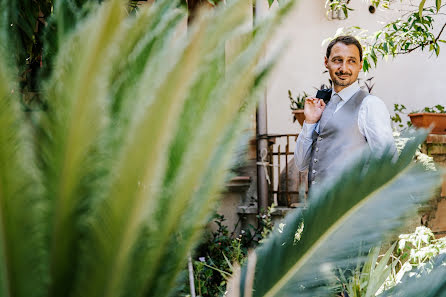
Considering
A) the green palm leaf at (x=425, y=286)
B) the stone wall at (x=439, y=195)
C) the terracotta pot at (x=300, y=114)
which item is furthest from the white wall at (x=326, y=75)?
the green palm leaf at (x=425, y=286)

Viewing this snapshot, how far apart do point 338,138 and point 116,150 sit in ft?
6.18

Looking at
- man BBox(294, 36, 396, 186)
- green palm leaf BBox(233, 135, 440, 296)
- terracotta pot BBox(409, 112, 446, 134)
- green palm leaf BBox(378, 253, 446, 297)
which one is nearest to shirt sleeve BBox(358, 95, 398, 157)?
man BBox(294, 36, 396, 186)

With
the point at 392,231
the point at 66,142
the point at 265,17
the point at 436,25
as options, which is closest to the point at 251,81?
the point at 265,17

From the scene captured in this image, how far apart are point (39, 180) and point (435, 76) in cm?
584

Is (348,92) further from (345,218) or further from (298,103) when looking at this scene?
(298,103)

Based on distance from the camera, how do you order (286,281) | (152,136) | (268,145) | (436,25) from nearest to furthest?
1. (152,136)
2. (286,281)
3. (268,145)
4. (436,25)

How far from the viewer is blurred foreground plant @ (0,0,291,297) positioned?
25.6 inches

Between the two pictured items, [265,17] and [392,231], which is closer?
[265,17]

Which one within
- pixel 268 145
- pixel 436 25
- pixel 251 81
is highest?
pixel 436 25

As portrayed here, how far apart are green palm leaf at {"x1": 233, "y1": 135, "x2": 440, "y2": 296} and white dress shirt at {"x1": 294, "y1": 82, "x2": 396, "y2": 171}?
127 centimetres

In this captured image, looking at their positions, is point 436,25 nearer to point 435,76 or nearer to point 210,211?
point 435,76

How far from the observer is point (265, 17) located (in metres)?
0.72

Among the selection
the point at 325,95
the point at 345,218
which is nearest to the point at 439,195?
the point at 325,95

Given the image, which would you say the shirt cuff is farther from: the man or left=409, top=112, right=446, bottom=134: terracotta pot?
left=409, top=112, right=446, bottom=134: terracotta pot
